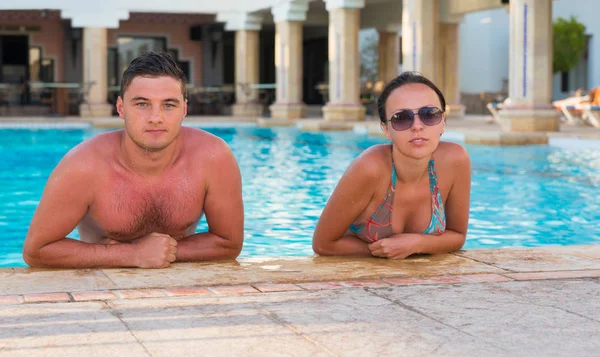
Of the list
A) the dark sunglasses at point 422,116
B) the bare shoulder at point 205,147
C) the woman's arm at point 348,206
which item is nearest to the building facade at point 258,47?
the woman's arm at point 348,206

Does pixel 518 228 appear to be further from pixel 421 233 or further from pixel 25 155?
pixel 25 155

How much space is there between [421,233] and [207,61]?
85.5 feet

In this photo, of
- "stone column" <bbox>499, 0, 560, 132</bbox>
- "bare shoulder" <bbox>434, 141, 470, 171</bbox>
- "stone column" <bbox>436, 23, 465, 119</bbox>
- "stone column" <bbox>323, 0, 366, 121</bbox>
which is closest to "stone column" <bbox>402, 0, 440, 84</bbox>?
"stone column" <bbox>323, 0, 366, 121</bbox>

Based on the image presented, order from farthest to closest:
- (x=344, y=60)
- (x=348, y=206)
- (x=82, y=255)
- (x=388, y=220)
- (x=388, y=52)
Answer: (x=388, y=52) < (x=344, y=60) < (x=388, y=220) < (x=348, y=206) < (x=82, y=255)

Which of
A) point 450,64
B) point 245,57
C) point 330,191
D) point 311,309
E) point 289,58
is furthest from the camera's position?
point 245,57

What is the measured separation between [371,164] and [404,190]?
212 millimetres

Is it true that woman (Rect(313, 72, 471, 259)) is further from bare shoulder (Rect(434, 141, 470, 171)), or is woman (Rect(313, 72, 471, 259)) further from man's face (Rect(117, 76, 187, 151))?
man's face (Rect(117, 76, 187, 151))

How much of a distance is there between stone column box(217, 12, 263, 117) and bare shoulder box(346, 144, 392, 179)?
2172cm

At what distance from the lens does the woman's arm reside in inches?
147

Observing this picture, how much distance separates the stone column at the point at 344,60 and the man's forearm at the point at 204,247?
16.1 m

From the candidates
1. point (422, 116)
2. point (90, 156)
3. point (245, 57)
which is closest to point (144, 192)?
point (90, 156)

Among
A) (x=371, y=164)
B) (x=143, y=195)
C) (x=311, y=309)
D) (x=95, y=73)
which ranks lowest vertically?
(x=311, y=309)

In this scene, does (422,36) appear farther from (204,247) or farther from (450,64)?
(204,247)

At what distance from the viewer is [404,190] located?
3.84 m
